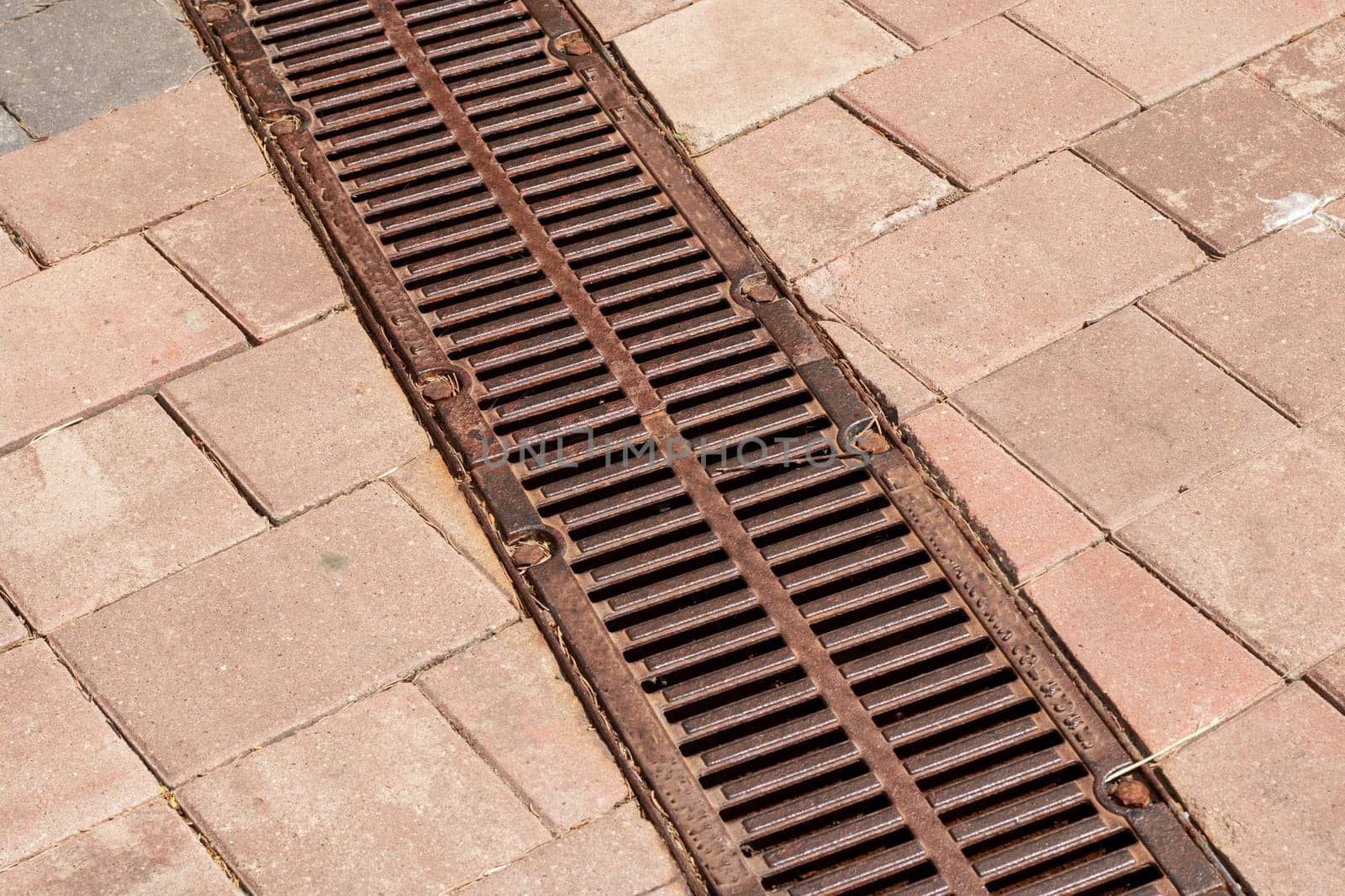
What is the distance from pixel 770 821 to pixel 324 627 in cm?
84

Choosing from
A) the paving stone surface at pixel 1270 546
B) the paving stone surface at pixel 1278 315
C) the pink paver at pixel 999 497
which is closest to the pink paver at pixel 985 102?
the paving stone surface at pixel 1278 315

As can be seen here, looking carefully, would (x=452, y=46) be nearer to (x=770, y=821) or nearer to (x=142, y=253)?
(x=142, y=253)

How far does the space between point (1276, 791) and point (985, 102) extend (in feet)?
5.49

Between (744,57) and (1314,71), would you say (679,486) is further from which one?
(1314,71)

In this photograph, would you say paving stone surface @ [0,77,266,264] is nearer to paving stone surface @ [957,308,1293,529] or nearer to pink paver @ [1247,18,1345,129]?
paving stone surface @ [957,308,1293,529]

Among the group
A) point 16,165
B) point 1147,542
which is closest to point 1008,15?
point 1147,542

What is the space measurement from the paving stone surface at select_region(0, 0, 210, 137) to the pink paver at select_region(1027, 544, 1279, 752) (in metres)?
2.37

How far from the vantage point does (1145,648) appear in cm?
233

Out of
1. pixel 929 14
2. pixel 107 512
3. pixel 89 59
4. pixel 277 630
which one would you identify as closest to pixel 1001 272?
pixel 929 14

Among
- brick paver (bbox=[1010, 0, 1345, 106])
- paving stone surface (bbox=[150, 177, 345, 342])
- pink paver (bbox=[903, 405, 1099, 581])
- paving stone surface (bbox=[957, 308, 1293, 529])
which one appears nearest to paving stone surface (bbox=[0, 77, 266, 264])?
paving stone surface (bbox=[150, 177, 345, 342])

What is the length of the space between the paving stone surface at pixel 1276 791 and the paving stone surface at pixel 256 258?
6.13 ft

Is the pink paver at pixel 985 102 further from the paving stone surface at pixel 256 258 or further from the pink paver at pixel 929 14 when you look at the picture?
the paving stone surface at pixel 256 258

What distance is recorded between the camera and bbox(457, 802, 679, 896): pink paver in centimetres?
213

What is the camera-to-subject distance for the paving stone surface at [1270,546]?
2.34m
